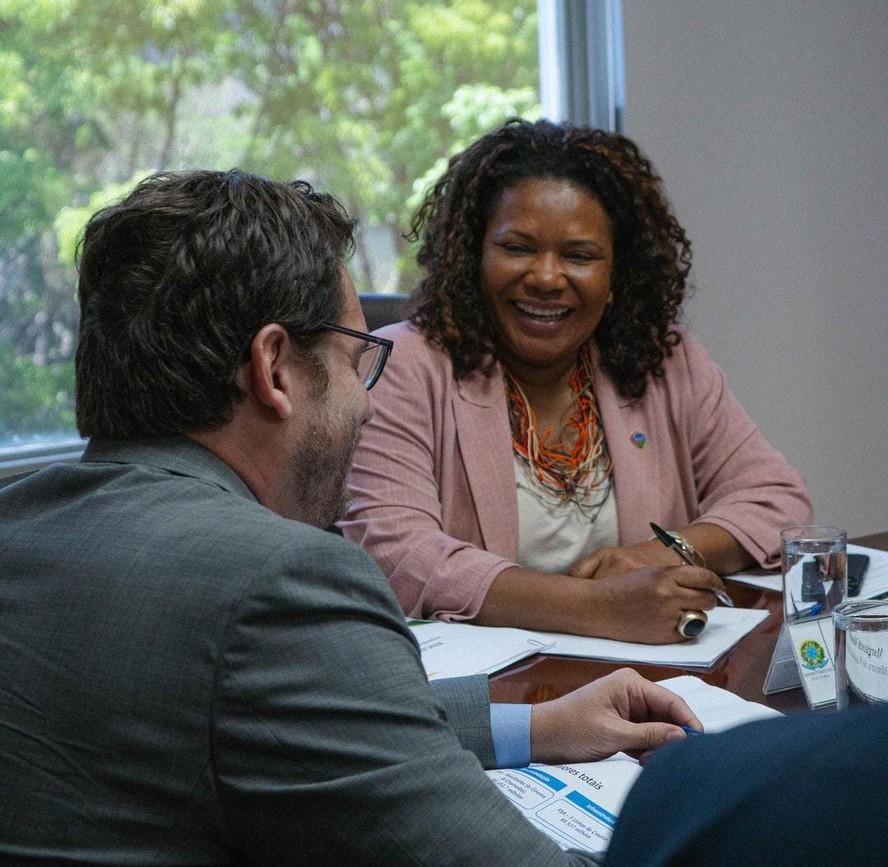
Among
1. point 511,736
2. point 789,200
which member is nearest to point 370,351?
point 511,736

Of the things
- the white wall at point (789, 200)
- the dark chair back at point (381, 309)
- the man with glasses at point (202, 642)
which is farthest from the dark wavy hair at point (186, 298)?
the white wall at point (789, 200)

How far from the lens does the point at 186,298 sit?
1.08 metres

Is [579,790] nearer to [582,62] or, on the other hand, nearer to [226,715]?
[226,715]

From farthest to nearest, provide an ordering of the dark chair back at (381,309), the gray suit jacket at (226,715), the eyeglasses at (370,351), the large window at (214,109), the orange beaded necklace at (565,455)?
the large window at (214,109) → the dark chair back at (381,309) → the orange beaded necklace at (565,455) → the eyeglasses at (370,351) → the gray suit jacket at (226,715)

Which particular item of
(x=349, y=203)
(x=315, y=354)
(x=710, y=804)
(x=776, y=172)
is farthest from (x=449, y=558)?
(x=776, y=172)

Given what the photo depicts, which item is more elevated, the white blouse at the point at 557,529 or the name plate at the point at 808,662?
the name plate at the point at 808,662

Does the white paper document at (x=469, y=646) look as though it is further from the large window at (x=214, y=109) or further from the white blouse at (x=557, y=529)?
the large window at (x=214, y=109)

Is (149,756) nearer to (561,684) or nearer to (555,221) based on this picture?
(561,684)

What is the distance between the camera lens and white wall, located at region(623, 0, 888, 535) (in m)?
3.41

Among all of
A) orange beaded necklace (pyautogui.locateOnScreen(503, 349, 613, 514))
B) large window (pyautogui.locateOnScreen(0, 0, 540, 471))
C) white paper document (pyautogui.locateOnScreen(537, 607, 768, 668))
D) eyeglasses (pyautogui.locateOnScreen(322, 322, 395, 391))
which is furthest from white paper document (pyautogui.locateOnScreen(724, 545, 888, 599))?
large window (pyautogui.locateOnScreen(0, 0, 540, 471))

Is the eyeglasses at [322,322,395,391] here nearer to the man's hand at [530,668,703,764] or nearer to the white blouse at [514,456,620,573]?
the man's hand at [530,668,703,764]

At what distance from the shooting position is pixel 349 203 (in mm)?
3186

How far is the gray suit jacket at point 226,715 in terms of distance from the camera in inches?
33.3

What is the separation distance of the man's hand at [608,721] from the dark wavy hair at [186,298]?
47cm
